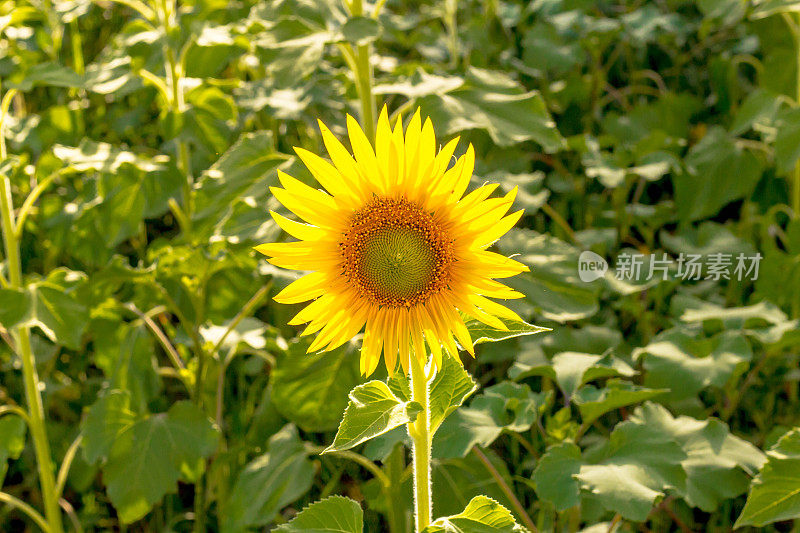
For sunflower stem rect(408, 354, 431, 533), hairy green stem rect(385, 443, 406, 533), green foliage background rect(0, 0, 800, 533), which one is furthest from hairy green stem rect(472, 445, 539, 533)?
sunflower stem rect(408, 354, 431, 533)

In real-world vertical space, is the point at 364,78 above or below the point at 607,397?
above

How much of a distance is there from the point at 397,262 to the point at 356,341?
2.11ft

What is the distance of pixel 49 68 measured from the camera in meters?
1.61

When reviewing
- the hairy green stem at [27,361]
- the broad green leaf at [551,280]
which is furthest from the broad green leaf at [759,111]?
the hairy green stem at [27,361]

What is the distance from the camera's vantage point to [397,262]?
3.13ft

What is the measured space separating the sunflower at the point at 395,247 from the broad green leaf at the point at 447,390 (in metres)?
0.08

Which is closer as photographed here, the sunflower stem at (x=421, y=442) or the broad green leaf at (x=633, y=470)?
the sunflower stem at (x=421, y=442)

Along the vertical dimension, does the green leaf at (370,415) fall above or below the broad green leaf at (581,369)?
above

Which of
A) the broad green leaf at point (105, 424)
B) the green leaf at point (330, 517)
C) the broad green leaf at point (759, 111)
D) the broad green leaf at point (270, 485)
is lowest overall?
the broad green leaf at point (270, 485)

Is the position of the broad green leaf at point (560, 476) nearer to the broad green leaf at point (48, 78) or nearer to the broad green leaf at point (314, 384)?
the broad green leaf at point (314, 384)

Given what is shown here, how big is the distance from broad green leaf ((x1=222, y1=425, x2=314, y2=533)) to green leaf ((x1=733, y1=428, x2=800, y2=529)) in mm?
703

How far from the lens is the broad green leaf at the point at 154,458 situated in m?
1.57

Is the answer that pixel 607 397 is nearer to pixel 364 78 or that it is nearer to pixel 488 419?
pixel 488 419

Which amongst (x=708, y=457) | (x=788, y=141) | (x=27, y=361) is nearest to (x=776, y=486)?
(x=708, y=457)
